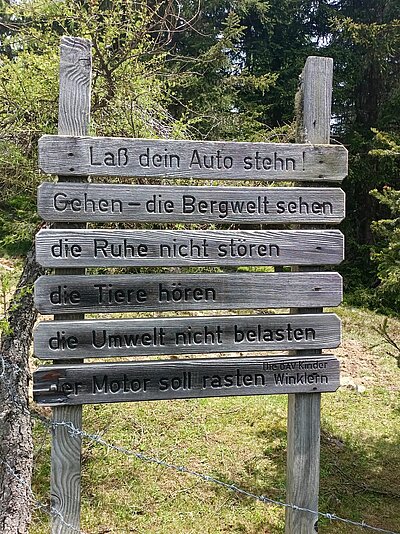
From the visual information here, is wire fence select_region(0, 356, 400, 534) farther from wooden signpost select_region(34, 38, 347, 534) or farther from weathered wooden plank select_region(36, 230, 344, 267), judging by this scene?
weathered wooden plank select_region(36, 230, 344, 267)

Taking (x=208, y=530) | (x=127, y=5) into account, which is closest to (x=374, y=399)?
(x=208, y=530)

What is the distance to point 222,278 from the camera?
261 centimetres

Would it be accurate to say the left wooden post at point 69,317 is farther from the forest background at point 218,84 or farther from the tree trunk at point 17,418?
the forest background at point 218,84

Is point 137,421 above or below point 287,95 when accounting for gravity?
below

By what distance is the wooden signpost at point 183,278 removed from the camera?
245cm

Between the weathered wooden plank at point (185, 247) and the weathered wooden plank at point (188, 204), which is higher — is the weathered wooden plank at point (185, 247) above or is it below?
below

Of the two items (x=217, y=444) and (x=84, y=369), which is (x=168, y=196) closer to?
(x=84, y=369)

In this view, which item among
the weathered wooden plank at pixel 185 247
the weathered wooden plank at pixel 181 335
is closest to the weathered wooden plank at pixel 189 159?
the weathered wooden plank at pixel 185 247

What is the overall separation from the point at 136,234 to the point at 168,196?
0.23 meters

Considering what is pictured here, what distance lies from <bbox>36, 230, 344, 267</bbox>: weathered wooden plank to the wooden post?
15 cm

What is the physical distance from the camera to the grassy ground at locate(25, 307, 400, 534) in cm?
373

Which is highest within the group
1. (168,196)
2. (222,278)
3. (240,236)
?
(168,196)

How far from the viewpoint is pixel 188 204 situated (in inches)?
99.7

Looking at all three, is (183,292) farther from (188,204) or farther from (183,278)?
(188,204)
